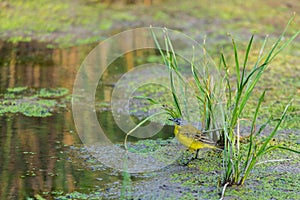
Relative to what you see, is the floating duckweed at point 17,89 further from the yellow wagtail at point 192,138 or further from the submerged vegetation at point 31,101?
the yellow wagtail at point 192,138

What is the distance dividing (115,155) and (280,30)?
5.01m

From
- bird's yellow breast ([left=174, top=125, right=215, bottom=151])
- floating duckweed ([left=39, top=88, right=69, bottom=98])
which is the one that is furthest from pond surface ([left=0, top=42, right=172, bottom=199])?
bird's yellow breast ([left=174, top=125, right=215, bottom=151])

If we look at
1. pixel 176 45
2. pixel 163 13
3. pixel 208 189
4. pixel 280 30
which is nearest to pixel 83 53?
pixel 176 45

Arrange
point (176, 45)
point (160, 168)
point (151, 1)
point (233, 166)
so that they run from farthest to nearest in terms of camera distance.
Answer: point (151, 1), point (176, 45), point (160, 168), point (233, 166)

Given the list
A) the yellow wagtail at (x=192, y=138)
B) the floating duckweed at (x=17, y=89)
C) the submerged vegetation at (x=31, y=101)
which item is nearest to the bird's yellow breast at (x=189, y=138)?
the yellow wagtail at (x=192, y=138)

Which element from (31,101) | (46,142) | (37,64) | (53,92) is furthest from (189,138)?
(37,64)

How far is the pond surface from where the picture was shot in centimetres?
385

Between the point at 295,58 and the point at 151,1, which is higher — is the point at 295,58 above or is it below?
below

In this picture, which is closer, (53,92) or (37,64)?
(53,92)

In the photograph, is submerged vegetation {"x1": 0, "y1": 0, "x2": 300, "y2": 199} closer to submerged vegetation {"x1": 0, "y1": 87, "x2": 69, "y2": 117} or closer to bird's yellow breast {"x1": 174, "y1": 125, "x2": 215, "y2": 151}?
submerged vegetation {"x1": 0, "y1": 87, "x2": 69, "y2": 117}

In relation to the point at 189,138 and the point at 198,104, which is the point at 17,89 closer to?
the point at 198,104

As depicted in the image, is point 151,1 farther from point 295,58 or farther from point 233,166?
point 233,166

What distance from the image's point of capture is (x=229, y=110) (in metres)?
4.25

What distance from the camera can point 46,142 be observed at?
15.2 feet
